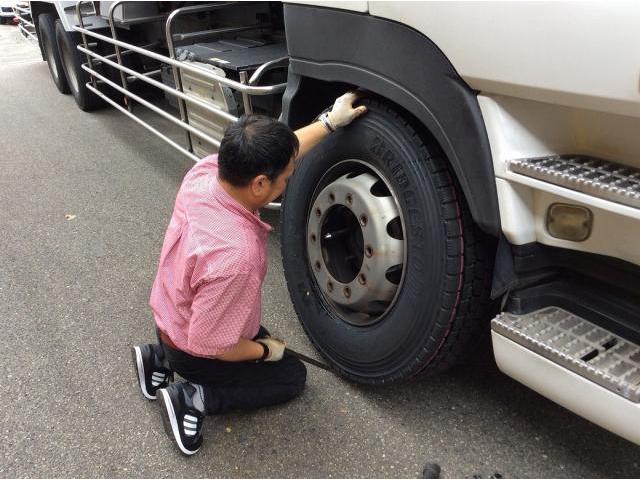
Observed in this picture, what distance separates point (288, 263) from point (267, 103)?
45.6 inches

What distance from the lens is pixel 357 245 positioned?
6.75ft

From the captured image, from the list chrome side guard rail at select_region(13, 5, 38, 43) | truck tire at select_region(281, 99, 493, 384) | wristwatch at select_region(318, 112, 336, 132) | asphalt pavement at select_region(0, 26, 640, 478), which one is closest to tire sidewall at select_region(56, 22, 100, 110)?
chrome side guard rail at select_region(13, 5, 38, 43)

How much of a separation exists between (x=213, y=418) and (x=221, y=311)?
616mm

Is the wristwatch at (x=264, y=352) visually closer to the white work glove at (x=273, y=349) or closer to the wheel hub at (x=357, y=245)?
the white work glove at (x=273, y=349)

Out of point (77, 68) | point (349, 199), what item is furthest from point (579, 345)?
point (77, 68)

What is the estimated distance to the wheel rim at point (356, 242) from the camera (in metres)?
1.80

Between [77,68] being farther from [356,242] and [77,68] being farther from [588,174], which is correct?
[588,174]

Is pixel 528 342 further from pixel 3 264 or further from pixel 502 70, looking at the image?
pixel 3 264

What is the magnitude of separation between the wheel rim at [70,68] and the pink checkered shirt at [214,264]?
5.21m

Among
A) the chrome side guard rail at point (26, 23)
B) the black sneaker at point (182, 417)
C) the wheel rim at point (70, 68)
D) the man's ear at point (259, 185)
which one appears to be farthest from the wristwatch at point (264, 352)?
the chrome side guard rail at point (26, 23)

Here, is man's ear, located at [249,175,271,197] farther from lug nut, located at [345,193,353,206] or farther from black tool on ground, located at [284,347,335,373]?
black tool on ground, located at [284,347,335,373]

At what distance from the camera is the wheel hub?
1800mm

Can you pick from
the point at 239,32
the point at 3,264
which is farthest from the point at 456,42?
the point at 3,264

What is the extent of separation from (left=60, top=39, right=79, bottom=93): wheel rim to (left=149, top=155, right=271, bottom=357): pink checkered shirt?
5.21 m
